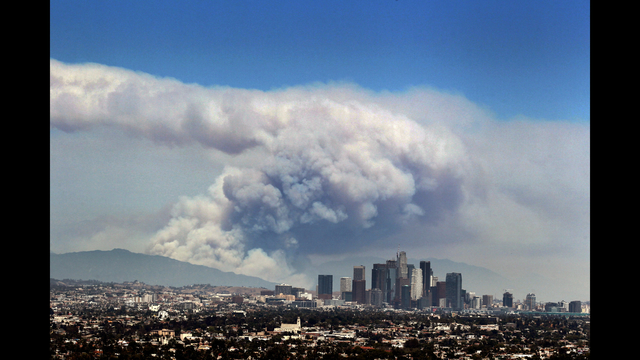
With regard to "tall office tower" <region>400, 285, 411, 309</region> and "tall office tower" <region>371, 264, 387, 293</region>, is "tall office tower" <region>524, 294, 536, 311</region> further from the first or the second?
"tall office tower" <region>371, 264, 387, 293</region>

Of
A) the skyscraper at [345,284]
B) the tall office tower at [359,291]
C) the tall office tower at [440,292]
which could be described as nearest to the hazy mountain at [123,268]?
the skyscraper at [345,284]

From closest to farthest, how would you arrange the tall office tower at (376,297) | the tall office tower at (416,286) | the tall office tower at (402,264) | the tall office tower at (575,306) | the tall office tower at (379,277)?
the tall office tower at (575,306), the tall office tower at (416,286), the tall office tower at (376,297), the tall office tower at (379,277), the tall office tower at (402,264)

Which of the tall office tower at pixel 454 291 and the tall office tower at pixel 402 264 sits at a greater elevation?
the tall office tower at pixel 402 264

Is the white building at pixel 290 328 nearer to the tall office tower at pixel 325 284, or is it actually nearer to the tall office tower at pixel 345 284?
the tall office tower at pixel 345 284

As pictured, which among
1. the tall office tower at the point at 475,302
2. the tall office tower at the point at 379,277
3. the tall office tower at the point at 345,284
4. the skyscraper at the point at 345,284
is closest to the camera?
the tall office tower at the point at 475,302
